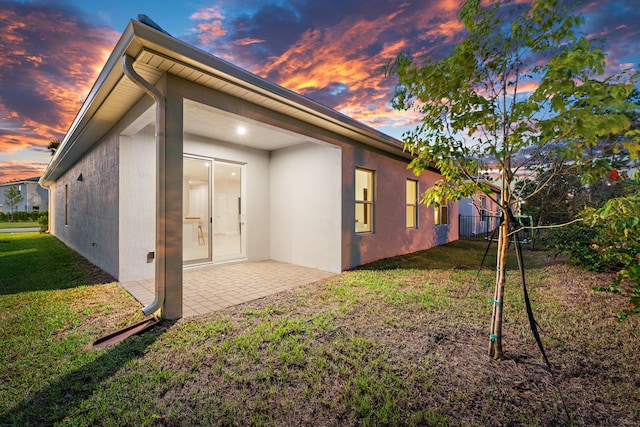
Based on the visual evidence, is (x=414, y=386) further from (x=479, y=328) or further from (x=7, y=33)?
(x=7, y=33)

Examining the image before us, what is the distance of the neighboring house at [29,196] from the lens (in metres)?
28.3

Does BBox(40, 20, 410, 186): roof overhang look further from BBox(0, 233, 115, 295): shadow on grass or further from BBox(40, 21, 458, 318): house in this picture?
BBox(0, 233, 115, 295): shadow on grass

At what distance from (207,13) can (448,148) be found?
18.7 feet

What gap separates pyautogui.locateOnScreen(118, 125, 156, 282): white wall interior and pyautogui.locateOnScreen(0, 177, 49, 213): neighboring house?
1394 inches

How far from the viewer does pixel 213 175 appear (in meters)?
6.27

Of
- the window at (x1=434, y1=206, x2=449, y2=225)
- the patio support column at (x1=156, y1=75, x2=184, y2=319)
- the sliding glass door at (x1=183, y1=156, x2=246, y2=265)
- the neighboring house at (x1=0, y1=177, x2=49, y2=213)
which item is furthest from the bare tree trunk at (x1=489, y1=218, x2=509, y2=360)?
the neighboring house at (x1=0, y1=177, x2=49, y2=213)

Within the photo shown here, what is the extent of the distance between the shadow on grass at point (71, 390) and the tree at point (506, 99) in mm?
3327

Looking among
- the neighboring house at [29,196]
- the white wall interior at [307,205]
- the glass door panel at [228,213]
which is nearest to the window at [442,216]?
the white wall interior at [307,205]

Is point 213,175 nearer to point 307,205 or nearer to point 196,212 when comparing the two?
point 307,205

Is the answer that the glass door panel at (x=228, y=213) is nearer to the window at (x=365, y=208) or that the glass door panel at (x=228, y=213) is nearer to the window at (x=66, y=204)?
the window at (x=365, y=208)

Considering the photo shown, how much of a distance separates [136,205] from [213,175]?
179cm

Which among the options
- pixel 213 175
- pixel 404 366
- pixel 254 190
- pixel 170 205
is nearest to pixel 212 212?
pixel 213 175

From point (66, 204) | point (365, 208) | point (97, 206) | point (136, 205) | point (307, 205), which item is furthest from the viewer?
point (66, 204)

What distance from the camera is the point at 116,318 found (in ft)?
10.9
